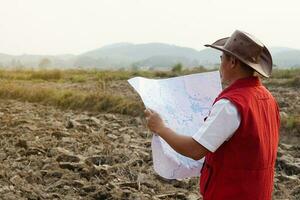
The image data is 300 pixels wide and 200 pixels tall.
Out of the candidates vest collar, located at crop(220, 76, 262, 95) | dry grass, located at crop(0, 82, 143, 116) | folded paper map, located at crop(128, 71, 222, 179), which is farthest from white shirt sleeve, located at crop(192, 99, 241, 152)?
dry grass, located at crop(0, 82, 143, 116)

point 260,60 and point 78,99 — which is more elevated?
point 260,60

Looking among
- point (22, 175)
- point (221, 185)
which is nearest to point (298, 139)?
point (22, 175)

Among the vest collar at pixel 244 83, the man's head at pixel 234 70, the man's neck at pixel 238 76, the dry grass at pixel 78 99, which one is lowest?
the dry grass at pixel 78 99

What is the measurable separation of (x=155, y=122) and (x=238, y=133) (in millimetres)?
413

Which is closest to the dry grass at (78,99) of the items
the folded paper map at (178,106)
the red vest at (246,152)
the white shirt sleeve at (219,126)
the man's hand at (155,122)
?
the folded paper map at (178,106)

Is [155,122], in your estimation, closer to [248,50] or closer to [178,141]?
[178,141]

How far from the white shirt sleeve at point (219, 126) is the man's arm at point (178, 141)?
40 millimetres

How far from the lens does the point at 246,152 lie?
97.3 inches

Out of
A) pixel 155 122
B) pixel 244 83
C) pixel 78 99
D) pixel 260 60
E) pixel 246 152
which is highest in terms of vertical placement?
pixel 260 60

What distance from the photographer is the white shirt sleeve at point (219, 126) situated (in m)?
2.38

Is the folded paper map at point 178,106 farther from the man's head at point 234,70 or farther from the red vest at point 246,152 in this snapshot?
the man's head at point 234,70

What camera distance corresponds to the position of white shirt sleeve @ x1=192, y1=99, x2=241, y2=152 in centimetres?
238

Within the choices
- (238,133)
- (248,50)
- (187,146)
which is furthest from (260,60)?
→ (187,146)

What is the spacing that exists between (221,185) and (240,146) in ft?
0.71
